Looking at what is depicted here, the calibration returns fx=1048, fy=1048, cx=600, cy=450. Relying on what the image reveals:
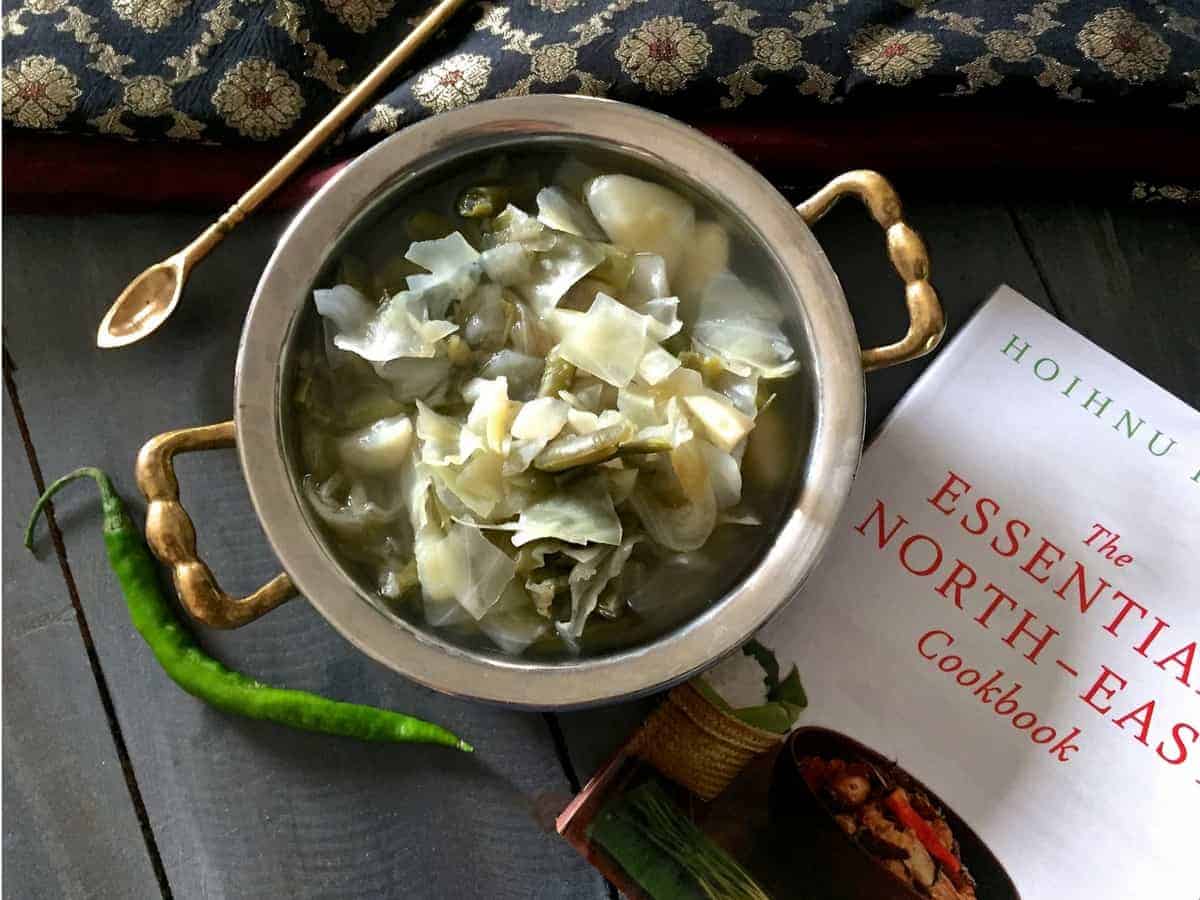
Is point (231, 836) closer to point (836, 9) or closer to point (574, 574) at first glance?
point (574, 574)

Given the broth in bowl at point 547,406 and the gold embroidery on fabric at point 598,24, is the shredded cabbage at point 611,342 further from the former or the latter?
the gold embroidery on fabric at point 598,24

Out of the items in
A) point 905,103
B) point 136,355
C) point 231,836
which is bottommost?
point 231,836

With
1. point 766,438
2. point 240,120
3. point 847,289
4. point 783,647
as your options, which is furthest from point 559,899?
point 240,120

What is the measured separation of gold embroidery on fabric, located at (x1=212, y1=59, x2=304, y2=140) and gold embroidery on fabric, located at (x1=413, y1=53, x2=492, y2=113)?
3.9 inches

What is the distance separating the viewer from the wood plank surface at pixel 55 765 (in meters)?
0.84

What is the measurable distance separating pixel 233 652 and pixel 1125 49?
0.82 meters

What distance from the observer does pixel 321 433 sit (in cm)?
70

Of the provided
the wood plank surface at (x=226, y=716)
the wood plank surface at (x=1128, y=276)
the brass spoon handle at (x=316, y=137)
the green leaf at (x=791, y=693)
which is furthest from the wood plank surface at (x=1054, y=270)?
the wood plank surface at (x=226, y=716)

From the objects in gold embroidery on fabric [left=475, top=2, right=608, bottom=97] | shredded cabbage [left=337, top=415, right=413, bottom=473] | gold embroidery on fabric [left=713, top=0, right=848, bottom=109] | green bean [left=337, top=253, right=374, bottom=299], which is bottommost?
shredded cabbage [left=337, top=415, right=413, bottom=473]

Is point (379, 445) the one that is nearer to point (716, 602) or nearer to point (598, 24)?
point (716, 602)

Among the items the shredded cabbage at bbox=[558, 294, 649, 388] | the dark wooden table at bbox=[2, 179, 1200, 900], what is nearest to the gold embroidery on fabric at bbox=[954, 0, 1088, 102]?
the dark wooden table at bbox=[2, 179, 1200, 900]

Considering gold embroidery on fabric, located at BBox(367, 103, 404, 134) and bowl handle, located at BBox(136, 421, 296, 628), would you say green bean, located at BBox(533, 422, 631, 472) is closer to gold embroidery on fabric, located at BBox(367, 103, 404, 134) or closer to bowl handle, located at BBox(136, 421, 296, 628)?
bowl handle, located at BBox(136, 421, 296, 628)

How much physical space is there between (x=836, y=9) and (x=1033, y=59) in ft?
0.48

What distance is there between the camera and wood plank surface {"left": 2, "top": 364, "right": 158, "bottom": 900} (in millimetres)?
840
